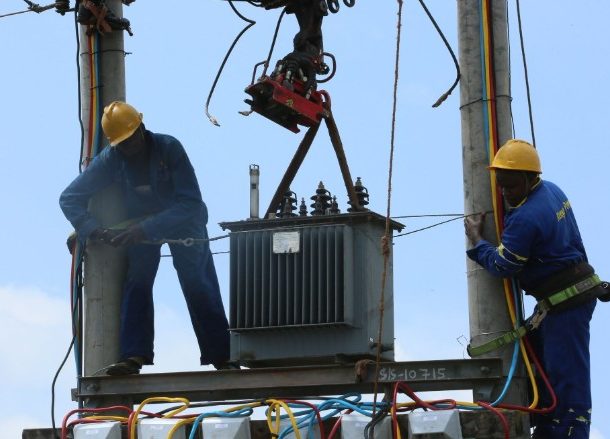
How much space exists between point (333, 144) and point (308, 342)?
1.36 metres

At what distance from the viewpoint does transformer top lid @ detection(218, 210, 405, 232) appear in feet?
32.9

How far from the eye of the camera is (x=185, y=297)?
10797mm

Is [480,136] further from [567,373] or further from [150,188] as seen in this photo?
[150,188]

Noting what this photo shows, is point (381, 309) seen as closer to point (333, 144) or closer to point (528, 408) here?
point (528, 408)

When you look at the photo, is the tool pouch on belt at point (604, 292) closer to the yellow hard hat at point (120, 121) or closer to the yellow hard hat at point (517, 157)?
the yellow hard hat at point (517, 157)

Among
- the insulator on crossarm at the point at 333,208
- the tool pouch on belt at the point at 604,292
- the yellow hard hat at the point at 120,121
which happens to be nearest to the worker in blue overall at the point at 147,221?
the yellow hard hat at the point at 120,121

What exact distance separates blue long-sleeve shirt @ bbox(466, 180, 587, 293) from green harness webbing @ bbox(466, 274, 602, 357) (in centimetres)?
12

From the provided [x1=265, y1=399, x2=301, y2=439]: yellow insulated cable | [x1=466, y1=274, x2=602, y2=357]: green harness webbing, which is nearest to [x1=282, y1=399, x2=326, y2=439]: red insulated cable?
[x1=265, y1=399, x2=301, y2=439]: yellow insulated cable

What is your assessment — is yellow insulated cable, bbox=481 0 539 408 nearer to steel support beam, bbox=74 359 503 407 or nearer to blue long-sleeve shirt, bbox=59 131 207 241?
steel support beam, bbox=74 359 503 407

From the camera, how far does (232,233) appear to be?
10297mm

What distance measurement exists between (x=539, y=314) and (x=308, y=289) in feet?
4.34

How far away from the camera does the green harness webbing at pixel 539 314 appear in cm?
980

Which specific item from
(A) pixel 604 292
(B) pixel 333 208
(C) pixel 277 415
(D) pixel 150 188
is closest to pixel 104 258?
(D) pixel 150 188

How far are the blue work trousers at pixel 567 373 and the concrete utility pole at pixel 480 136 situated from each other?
0.22 metres
